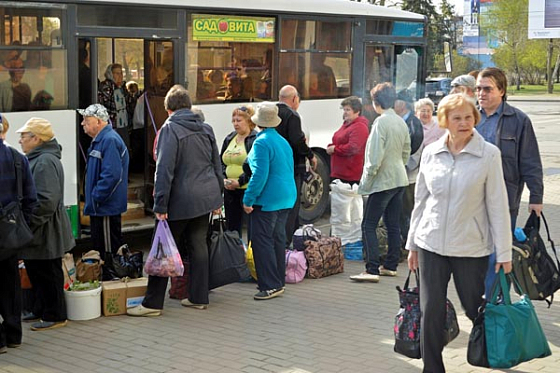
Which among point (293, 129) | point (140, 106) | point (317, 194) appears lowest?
point (317, 194)

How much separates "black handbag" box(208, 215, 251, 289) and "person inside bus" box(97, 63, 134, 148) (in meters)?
3.43

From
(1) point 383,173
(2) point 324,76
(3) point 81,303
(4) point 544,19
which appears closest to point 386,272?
(1) point 383,173

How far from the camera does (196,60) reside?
10484 millimetres

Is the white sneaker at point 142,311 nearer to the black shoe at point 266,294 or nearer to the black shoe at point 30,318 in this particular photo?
the black shoe at point 30,318

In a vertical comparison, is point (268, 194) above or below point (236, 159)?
below

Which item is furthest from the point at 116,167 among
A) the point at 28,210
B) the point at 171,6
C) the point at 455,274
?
the point at 455,274

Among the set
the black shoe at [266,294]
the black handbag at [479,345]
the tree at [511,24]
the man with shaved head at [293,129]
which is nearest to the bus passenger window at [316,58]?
the man with shaved head at [293,129]

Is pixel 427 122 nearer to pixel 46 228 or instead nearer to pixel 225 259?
pixel 225 259

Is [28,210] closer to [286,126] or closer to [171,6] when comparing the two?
[286,126]

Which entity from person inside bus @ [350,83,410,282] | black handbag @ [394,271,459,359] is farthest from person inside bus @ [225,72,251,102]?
black handbag @ [394,271,459,359]

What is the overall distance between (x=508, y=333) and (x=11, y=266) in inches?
134

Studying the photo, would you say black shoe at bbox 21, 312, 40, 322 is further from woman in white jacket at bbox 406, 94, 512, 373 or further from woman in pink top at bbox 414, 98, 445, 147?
woman in pink top at bbox 414, 98, 445, 147

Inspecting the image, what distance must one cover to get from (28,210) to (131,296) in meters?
→ 1.36

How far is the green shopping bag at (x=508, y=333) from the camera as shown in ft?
17.6
